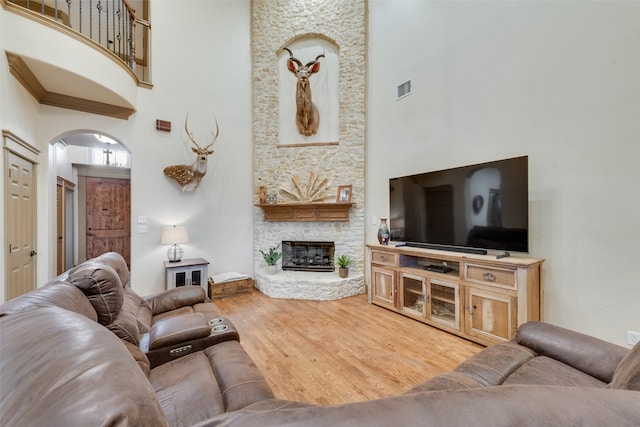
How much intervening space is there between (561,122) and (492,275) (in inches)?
61.3

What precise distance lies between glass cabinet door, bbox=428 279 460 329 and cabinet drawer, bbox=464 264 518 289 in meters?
0.22

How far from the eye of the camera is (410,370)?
2.26 metres

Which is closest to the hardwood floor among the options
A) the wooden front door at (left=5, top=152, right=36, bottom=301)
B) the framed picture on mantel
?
the framed picture on mantel

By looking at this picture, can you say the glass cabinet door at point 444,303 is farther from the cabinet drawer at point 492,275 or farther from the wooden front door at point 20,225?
the wooden front door at point 20,225

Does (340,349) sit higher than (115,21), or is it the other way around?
(115,21)

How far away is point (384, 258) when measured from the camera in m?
3.72

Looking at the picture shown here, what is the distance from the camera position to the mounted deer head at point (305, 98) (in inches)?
179

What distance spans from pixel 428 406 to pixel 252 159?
5008mm

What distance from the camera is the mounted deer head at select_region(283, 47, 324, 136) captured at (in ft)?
14.9

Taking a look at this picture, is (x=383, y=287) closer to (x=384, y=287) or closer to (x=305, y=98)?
(x=384, y=287)

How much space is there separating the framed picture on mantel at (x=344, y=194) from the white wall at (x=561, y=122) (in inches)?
53.6

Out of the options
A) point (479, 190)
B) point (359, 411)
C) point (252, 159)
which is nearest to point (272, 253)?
point (252, 159)

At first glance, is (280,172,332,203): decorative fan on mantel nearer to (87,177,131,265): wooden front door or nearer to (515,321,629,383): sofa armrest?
(515,321,629,383): sofa armrest

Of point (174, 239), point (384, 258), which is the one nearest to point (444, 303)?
point (384, 258)
